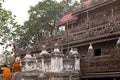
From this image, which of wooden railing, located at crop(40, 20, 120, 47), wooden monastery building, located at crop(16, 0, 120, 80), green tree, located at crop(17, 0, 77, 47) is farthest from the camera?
green tree, located at crop(17, 0, 77, 47)

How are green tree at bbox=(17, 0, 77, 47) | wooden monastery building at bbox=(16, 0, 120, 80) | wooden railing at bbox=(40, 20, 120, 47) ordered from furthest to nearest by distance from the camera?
green tree at bbox=(17, 0, 77, 47), wooden railing at bbox=(40, 20, 120, 47), wooden monastery building at bbox=(16, 0, 120, 80)

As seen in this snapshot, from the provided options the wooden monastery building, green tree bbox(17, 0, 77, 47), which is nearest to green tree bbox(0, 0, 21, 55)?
the wooden monastery building

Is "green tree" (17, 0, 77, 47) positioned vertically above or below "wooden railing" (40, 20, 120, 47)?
above

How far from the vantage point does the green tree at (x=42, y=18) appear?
122ft

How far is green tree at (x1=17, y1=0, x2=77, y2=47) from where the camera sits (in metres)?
37.2

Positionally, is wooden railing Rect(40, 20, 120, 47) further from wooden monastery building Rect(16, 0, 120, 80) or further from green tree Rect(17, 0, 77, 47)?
green tree Rect(17, 0, 77, 47)

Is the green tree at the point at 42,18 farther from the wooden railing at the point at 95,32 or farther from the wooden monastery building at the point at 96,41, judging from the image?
the wooden railing at the point at 95,32

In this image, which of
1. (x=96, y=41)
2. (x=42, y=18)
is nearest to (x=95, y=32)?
(x=96, y=41)

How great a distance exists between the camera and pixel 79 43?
59.7 ft

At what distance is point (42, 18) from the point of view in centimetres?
3719

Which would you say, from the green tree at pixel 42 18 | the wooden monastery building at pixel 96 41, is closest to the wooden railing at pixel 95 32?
the wooden monastery building at pixel 96 41

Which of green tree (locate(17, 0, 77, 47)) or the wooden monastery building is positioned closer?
the wooden monastery building

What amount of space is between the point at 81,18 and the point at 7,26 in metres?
6.32

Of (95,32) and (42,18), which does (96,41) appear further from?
(42,18)
